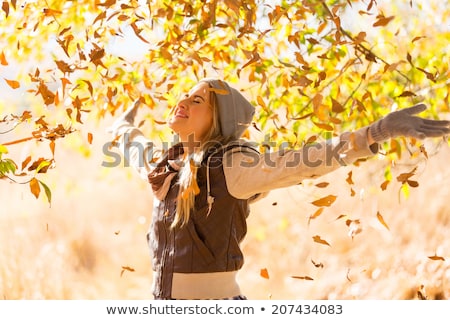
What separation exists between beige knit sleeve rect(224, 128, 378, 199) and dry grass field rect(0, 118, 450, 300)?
214 centimetres

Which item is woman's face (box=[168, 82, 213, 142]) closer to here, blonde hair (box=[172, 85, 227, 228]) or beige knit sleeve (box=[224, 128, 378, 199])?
blonde hair (box=[172, 85, 227, 228])

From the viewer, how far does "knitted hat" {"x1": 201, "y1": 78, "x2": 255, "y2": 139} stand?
84.9 inches

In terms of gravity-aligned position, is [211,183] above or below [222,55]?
below

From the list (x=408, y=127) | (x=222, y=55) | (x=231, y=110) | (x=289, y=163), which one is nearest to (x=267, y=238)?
(x=222, y=55)

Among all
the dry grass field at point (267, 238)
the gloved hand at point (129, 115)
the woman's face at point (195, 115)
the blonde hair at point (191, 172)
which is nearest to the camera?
the blonde hair at point (191, 172)

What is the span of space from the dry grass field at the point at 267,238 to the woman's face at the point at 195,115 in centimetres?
195

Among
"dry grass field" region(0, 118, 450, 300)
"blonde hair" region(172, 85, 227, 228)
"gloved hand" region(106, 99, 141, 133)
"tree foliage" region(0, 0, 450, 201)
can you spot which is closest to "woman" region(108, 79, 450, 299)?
"blonde hair" region(172, 85, 227, 228)

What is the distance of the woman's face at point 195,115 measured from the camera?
2.16 metres

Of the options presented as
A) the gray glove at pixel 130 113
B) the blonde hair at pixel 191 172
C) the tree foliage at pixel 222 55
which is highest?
the tree foliage at pixel 222 55

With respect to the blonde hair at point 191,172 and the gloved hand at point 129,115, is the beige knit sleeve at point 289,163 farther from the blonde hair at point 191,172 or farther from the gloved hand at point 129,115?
the gloved hand at point 129,115

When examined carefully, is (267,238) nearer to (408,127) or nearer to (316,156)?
(316,156)

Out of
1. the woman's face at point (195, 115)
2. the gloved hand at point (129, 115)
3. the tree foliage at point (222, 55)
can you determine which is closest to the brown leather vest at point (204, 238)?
the woman's face at point (195, 115)

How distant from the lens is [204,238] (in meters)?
2.04

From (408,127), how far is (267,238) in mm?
3190
